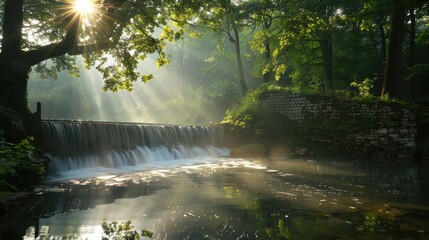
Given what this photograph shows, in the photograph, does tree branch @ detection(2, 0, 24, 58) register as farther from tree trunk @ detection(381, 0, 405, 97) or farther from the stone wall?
tree trunk @ detection(381, 0, 405, 97)

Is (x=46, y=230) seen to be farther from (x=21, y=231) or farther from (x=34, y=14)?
(x=34, y=14)

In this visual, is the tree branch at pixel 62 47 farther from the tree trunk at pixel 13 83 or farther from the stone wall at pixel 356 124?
the stone wall at pixel 356 124

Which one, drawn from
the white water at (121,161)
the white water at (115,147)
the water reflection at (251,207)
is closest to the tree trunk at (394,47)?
the water reflection at (251,207)

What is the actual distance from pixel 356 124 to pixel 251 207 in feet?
44.6

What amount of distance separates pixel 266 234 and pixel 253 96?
19.1m

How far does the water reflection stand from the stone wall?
7.08 m

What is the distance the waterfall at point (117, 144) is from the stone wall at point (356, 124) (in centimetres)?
567

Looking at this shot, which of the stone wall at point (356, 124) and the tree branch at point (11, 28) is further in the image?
the stone wall at point (356, 124)

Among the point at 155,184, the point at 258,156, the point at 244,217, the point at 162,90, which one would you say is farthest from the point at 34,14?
the point at 162,90

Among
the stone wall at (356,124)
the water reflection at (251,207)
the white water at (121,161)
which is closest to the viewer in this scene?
the water reflection at (251,207)

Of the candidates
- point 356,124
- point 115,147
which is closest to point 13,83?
point 115,147

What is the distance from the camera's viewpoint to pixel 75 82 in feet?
216

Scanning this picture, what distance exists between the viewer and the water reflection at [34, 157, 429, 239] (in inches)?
162

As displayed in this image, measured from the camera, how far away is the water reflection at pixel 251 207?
13.5 feet
